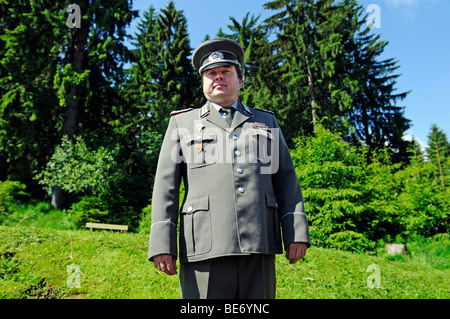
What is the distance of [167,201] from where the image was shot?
205 centimetres

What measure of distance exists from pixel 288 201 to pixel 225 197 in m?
0.45

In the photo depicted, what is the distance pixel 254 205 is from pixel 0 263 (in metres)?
5.78

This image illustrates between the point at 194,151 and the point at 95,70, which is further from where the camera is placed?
the point at 95,70

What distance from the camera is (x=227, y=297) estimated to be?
6.18ft

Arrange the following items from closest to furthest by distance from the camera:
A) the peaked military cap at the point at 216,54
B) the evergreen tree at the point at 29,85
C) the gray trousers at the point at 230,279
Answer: the gray trousers at the point at 230,279 → the peaked military cap at the point at 216,54 → the evergreen tree at the point at 29,85

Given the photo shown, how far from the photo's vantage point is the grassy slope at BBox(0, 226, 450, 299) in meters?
4.99

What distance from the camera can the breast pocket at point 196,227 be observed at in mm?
1945

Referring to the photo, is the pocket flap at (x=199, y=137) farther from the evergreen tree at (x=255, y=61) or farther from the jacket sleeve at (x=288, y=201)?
the evergreen tree at (x=255, y=61)

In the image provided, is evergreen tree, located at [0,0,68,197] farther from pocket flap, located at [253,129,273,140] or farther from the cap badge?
pocket flap, located at [253,129,273,140]

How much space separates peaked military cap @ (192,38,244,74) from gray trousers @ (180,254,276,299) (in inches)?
51.4

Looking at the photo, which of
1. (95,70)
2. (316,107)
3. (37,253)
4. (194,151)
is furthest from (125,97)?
(194,151)

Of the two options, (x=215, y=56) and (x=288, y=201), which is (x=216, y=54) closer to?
(x=215, y=56)

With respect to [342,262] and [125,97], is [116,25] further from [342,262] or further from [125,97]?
[342,262]

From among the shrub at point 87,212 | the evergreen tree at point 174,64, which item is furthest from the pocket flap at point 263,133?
the evergreen tree at point 174,64
